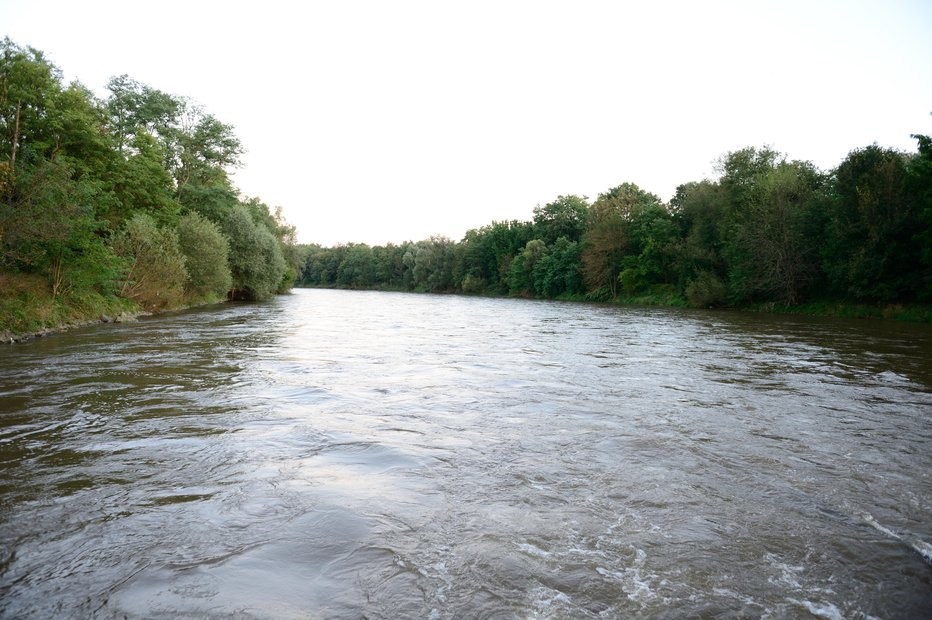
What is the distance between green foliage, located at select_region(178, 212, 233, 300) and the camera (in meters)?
34.6

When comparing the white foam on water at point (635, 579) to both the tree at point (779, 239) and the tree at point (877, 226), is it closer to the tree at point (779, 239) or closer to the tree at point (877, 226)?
the tree at point (877, 226)

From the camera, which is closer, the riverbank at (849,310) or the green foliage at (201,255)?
the riverbank at (849,310)

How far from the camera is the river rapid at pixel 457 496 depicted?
3623 mm

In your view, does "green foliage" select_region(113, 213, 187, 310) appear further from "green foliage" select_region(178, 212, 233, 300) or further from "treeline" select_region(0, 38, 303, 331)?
"green foliage" select_region(178, 212, 233, 300)

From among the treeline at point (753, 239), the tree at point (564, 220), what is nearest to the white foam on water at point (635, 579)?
the treeline at point (753, 239)

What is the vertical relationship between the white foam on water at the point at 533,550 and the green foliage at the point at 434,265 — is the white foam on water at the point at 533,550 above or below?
below

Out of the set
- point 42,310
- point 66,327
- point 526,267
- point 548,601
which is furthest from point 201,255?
point 526,267

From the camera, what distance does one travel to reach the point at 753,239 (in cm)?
4228

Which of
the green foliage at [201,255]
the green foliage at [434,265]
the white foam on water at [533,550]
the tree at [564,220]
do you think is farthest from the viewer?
the green foliage at [434,265]

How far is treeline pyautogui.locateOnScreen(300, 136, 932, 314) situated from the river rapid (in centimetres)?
2741

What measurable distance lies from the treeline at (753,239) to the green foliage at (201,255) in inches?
1561

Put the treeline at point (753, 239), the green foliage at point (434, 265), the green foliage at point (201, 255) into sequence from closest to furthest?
the treeline at point (753, 239), the green foliage at point (201, 255), the green foliage at point (434, 265)

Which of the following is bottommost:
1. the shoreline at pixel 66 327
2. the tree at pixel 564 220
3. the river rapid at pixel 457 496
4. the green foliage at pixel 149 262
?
the river rapid at pixel 457 496

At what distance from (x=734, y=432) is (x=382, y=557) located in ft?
19.2
